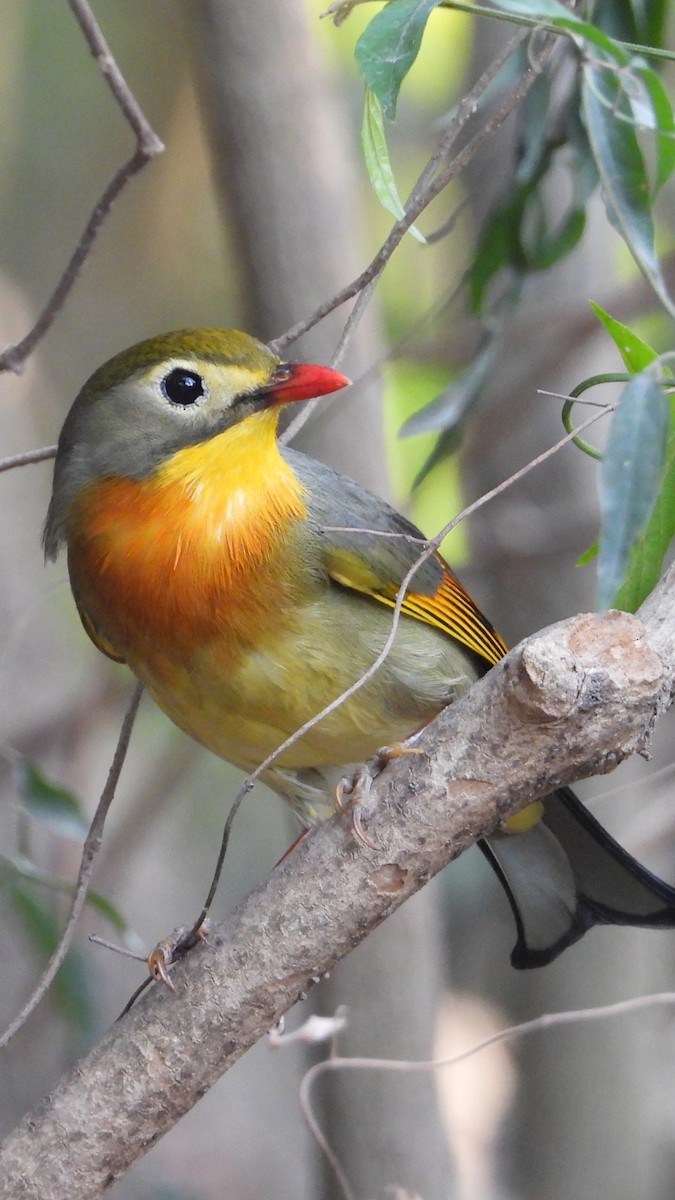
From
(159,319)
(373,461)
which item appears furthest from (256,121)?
(159,319)

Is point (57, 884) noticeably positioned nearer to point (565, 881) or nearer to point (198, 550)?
point (198, 550)

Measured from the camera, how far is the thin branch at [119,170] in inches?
86.3

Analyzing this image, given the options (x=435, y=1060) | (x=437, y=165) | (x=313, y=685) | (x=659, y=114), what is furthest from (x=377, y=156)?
(x=435, y=1060)

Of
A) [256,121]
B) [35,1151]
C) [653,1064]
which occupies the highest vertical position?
[256,121]

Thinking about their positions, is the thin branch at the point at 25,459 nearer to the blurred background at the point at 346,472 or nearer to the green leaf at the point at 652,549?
the blurred background at the point at 346,472

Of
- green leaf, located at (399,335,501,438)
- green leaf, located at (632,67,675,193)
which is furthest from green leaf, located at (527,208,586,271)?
green leaf, located at (632,67,675,193)

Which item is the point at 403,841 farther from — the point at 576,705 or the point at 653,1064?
the point at 653,1064

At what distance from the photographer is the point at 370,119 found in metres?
1.91

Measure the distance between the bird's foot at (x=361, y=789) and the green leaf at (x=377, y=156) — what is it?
0.78m

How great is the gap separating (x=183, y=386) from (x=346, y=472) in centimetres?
121

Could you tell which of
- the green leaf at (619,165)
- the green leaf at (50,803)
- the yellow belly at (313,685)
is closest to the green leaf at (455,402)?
the yellow belly at (313,685)

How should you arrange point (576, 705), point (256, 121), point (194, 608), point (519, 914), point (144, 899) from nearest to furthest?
point (576, 705)
point (194, 608)
point (519, 914)
point (256, 121)
point (144, 899)

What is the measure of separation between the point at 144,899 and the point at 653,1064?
80.9 inches

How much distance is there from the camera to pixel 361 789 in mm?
1817
